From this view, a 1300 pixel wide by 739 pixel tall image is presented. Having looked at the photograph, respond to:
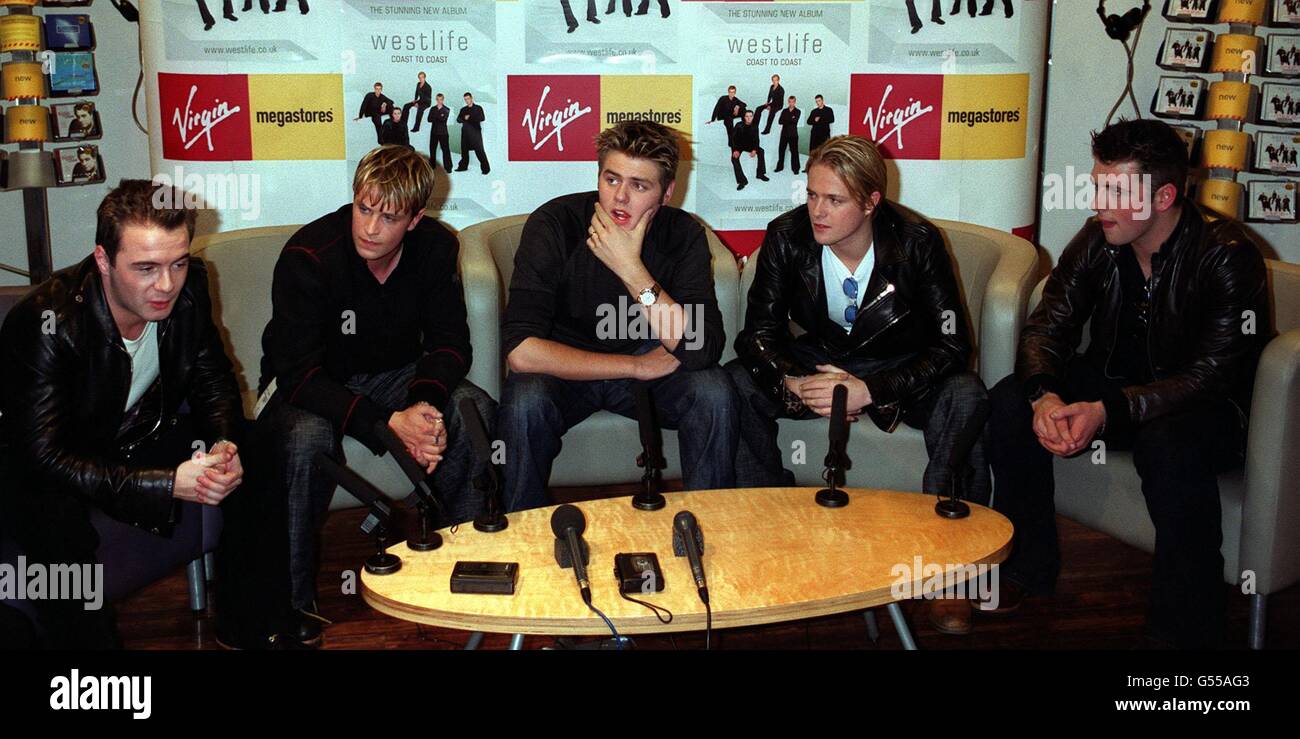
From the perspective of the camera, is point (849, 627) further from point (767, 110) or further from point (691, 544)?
point (767, 110)

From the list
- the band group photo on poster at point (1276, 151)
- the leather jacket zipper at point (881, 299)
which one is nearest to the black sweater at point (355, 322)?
the leather jacket zipper at point (881, 299)

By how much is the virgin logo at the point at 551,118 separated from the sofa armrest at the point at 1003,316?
1543mm

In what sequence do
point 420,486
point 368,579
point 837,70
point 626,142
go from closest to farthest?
point 368,579
point 420,486
point 626,142
point 837,70

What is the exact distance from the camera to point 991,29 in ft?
14.3

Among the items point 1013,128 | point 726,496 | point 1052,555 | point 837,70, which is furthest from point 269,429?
point 1013,128

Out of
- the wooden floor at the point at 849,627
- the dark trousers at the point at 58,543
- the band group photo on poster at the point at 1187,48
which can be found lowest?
the wooden floor at the point at 849,627

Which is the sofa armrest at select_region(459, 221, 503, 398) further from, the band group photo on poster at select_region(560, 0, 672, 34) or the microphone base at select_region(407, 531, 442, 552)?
the band group photo on poster at select_region(560, 0, 672, 34)

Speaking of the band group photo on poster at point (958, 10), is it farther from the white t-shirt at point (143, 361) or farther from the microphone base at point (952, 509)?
the white t-shirt at point (143, 361)

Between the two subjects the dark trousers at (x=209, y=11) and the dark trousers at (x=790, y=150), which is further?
the dark trousers at (x=790, y=150)

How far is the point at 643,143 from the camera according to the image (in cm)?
337

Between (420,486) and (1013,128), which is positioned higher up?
(1013,128)

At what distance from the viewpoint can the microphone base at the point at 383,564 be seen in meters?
2.40

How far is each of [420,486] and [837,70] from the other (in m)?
2.45

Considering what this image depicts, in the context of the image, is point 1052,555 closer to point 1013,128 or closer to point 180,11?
point 1013,128
